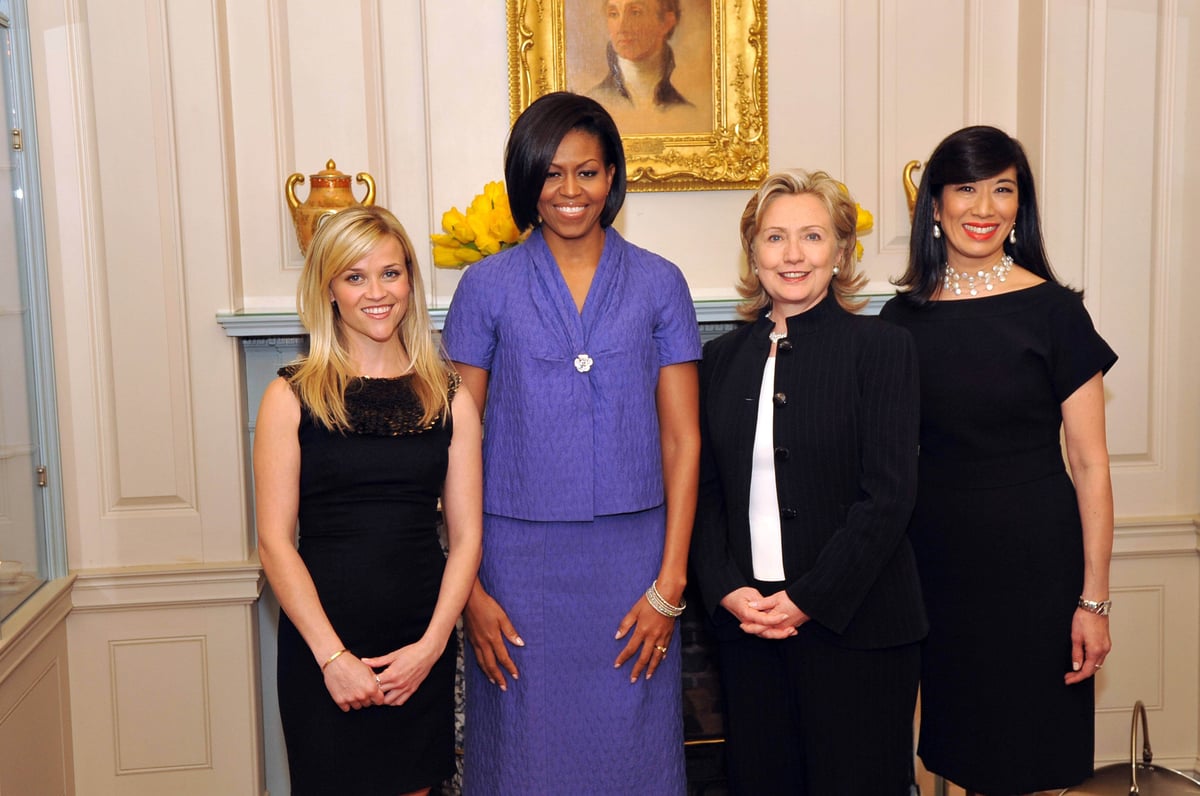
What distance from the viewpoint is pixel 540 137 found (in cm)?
198

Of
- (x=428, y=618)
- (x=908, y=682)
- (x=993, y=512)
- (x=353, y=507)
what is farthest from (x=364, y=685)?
(x=993, y=512)

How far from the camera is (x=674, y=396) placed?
6.97 ft

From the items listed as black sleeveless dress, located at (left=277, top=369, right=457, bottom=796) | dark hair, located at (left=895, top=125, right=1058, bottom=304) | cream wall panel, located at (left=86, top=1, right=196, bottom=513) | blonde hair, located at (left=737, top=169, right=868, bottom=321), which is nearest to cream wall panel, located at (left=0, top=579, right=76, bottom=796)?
cream wall panel, located at (left=86, top=1, right=196, bottom=513)

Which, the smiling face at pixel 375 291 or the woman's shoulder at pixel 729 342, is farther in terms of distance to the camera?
the woman's shoulder at pixel 729 342

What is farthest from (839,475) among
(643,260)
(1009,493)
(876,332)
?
(643,260)

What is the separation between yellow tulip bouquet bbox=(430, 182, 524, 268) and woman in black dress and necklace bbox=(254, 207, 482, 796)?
87 cm

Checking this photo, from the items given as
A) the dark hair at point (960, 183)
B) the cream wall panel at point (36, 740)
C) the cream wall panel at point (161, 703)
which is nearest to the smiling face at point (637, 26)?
the dark hair at point (960, 183)

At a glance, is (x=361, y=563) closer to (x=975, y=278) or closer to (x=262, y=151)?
(x=975, y=278)

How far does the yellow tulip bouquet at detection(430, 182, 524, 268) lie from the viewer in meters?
2.87

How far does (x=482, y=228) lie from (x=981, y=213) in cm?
128

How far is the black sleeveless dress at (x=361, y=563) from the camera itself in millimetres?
1936

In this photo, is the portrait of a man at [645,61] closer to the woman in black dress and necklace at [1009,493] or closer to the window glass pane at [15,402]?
the woman in black dress and necklace at [1009,493]

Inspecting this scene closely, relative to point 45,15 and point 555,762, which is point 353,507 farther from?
point 45,15

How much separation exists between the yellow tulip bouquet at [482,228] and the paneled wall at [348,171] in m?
0.24
